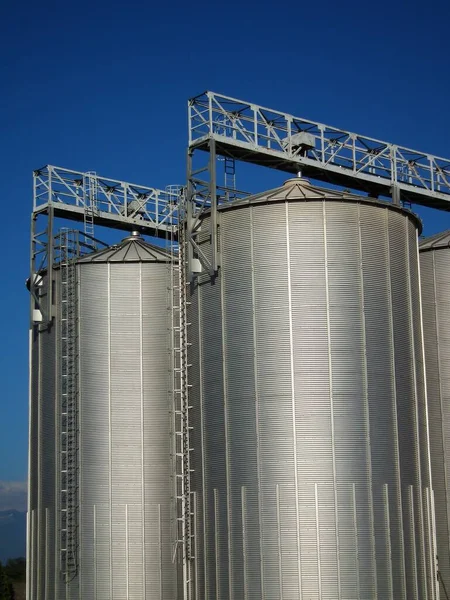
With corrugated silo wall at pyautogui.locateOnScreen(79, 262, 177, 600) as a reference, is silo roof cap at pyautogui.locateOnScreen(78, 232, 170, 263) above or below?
above

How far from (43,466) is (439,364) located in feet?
86.6

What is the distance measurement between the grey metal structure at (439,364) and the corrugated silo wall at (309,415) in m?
4.47

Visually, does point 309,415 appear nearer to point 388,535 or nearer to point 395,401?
point 395,401

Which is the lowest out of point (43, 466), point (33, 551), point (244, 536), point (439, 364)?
point (33, 551)

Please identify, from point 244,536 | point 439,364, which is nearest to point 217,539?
point 244,536

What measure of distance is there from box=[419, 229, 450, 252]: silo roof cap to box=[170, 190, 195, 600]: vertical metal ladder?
16.0m

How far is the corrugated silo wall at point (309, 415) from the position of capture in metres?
59.5

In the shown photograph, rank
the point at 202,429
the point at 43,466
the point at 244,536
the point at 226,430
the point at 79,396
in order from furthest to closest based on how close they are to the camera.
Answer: the point at 43,466
the point at 79,396
the point at 202,429
the point at 226,430
the point at 244,536

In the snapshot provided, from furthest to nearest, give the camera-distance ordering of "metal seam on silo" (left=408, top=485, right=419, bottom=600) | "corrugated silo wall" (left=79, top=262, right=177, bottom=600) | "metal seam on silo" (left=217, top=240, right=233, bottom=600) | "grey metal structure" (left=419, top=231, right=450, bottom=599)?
"corrugated silo wall" (left=79, top=262, right=177, bottom=600), "grey metal structure" (left=419, top=231, right=450, bottom=599), "metal seam on silo" (left=408, top=485, right=419, bottom=600), "metal seam on silo" (left=217, top=240, right=233, bottom=600)

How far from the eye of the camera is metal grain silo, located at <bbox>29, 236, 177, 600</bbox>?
6975 centimetres

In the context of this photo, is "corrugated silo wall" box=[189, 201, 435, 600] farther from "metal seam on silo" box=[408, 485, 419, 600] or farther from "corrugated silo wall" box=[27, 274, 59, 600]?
"corrugated silo wall" box=[27, 274, 59, 600]

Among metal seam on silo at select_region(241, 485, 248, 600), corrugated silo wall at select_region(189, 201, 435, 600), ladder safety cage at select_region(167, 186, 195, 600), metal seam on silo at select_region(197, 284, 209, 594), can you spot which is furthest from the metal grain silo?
metal seam on silo at select_region(241, 485, 248, 600)

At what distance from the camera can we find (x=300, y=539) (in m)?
59.1

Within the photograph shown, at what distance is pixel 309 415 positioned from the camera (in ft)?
198
